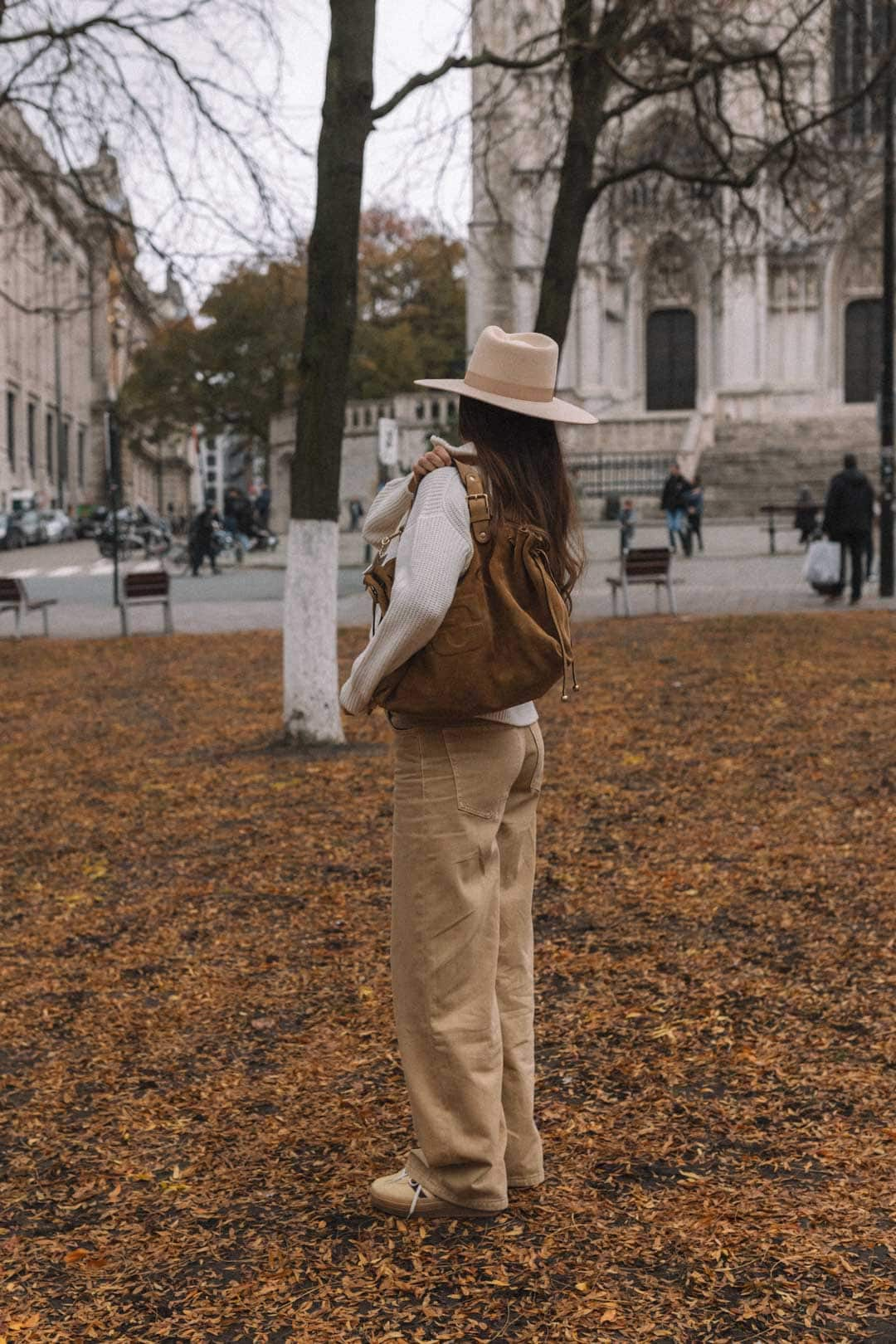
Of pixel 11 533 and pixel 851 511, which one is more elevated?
pixel 11 533

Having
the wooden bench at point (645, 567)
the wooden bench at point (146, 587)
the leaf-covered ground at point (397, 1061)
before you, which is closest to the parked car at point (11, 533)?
the wooden bench at point (146, 587)

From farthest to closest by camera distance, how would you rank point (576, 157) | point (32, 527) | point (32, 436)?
point (32, 436) → point (32, 527) → point (576, 157)

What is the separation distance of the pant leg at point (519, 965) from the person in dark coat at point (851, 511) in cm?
1474

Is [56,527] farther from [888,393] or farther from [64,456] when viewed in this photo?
[888,393]

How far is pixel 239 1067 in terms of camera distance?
4660 mm

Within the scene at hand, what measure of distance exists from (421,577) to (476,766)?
0.46 m

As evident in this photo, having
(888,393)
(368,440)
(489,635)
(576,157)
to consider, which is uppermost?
(368,440)

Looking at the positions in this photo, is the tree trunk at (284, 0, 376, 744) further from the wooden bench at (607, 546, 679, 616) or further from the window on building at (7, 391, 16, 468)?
the window on building at (7, 391, 16, 468)

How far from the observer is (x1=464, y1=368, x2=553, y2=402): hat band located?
3336mm

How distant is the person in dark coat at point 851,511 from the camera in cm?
1769

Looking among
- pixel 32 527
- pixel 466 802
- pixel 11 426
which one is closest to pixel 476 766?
pixel 466 802

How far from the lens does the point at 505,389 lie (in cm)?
334

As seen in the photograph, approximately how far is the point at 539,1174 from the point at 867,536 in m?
15.6

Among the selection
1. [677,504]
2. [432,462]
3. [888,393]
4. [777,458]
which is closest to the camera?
[432,462]
